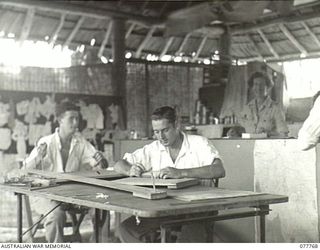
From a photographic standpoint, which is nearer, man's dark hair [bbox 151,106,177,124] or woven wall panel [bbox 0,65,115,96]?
man's dark hair [bbox 151,106,177,124]

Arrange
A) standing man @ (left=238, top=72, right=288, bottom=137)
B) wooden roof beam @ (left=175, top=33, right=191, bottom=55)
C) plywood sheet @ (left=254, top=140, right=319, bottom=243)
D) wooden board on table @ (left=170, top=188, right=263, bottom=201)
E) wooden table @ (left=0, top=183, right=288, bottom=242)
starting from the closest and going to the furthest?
wooden table @ (left=0, top=183, right=288, bottom=242), wooden board on table @ (left=170, top=188, right=263, bottom=201), plywood sheet @ (left=254, top=140, right=319, bottom=243), standing man @ (left=238, top=72, right=288, bottom=137), wooden roof beam @ (left=175, top=33, right=191, bottom=55)

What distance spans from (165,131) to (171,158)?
0.43ft

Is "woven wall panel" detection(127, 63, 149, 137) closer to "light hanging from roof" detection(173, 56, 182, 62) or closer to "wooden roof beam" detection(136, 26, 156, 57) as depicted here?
"wooden roof beam" detection(136, 26, 156, 57)

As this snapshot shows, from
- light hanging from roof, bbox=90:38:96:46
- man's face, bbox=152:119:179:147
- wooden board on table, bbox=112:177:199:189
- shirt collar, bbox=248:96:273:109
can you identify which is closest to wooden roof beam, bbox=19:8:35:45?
light hanging from roof, bbox=90:38:96:46

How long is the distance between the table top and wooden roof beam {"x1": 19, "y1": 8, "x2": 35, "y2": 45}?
53.4 inches

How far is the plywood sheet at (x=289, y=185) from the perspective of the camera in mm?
1988

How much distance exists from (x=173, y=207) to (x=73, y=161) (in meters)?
1.26

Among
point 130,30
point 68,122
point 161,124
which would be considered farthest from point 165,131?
point 130,30

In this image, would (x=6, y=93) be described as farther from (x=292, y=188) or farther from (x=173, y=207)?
(x=173, y=207)

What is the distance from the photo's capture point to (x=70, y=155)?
2.42m

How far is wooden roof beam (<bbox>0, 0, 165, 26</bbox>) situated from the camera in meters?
2.57

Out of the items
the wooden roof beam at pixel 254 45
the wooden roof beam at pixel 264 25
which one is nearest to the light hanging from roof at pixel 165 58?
the wooden roof beam at pixel 254 45

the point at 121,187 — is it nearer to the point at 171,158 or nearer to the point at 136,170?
the point at 136,170

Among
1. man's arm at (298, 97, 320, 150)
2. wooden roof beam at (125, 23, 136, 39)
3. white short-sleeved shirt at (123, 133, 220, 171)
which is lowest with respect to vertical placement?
white short-sleeved shirt at (123, 133, 220, 171)
